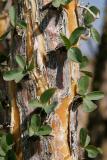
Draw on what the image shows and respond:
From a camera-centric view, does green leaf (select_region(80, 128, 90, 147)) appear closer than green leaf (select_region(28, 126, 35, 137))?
No

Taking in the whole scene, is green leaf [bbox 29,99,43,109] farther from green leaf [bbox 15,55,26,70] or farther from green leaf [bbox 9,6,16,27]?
green leaf [bbox 9,6,16,27]

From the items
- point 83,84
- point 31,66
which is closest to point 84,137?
point 83,84

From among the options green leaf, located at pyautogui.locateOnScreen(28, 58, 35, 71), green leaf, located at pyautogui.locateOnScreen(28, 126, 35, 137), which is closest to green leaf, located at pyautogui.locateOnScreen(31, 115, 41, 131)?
green leaf, located at pyautogui.locateOnScreen(28, 126, 35, 137)

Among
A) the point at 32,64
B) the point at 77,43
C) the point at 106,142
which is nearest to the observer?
the point at 32,64

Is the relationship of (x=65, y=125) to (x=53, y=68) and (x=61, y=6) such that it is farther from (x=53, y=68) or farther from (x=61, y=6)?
(x=61, y=6)

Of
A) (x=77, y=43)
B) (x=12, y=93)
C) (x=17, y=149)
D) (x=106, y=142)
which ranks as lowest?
(x=106, y=142)

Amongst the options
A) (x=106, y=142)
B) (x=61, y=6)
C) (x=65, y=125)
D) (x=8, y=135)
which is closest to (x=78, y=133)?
(x=65, y=125)

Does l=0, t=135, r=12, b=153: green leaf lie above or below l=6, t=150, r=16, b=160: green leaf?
above

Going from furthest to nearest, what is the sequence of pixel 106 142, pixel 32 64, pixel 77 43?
pixel 106 142, pixel 77 43, pixel 32 64
